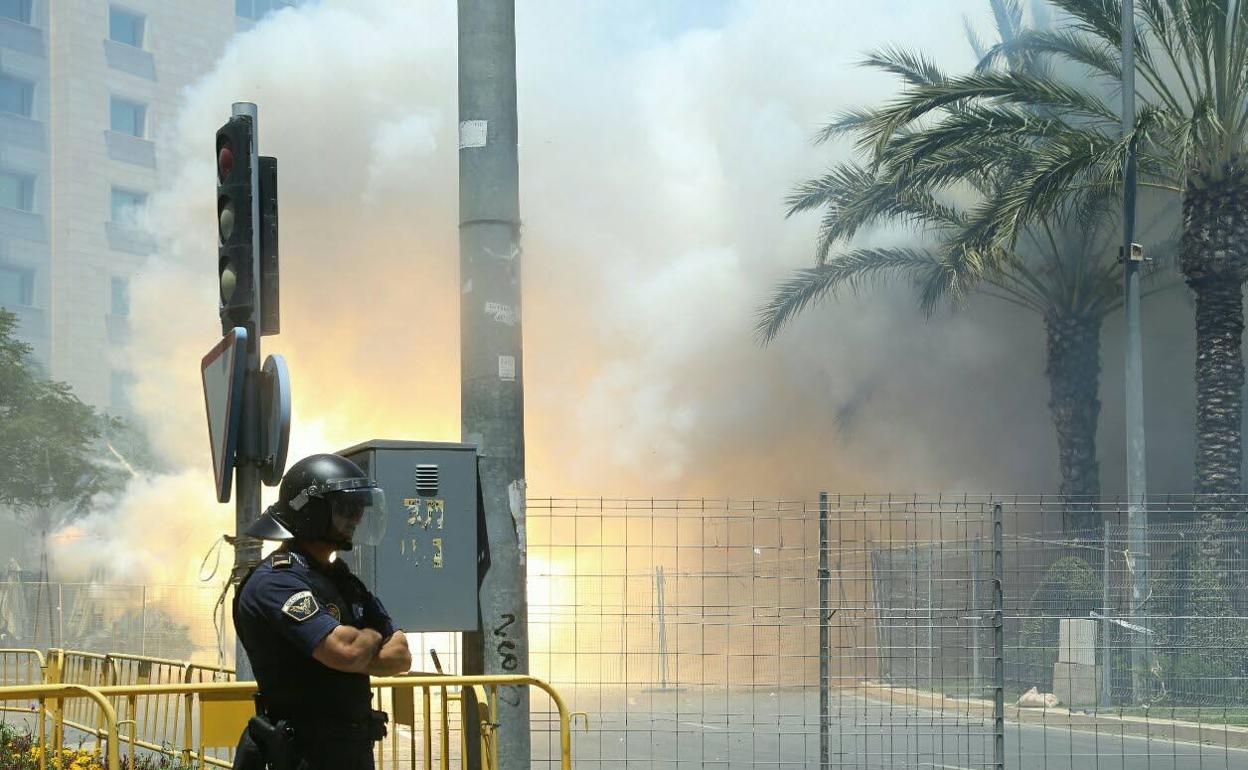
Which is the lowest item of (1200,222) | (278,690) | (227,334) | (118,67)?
(278,690)

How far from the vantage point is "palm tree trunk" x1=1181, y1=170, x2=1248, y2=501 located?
795 inches

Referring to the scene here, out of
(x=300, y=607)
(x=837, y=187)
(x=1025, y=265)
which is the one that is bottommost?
(x=300, y=607)

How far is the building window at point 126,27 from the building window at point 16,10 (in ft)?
7.71

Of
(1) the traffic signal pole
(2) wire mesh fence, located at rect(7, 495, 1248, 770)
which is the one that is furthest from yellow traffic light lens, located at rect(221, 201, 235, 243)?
(2) wire mesh fence, located at rect(7, 495, 1248, 770)

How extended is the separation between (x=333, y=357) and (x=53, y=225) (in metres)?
17.7

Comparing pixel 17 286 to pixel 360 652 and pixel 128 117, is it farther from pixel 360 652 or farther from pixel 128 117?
pixel 360 652

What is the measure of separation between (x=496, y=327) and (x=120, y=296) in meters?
43.2

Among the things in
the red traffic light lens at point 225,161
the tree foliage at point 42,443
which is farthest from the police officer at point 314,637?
the tree foliage at point 42,443

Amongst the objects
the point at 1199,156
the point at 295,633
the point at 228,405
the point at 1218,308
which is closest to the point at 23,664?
the point at 1218,308

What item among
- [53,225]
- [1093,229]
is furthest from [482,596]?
[53,225]

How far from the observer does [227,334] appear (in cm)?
640

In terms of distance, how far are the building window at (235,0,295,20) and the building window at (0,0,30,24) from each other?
6.69 meters

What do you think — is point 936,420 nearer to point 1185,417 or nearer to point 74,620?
point 1185,417

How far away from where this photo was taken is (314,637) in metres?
4.12
